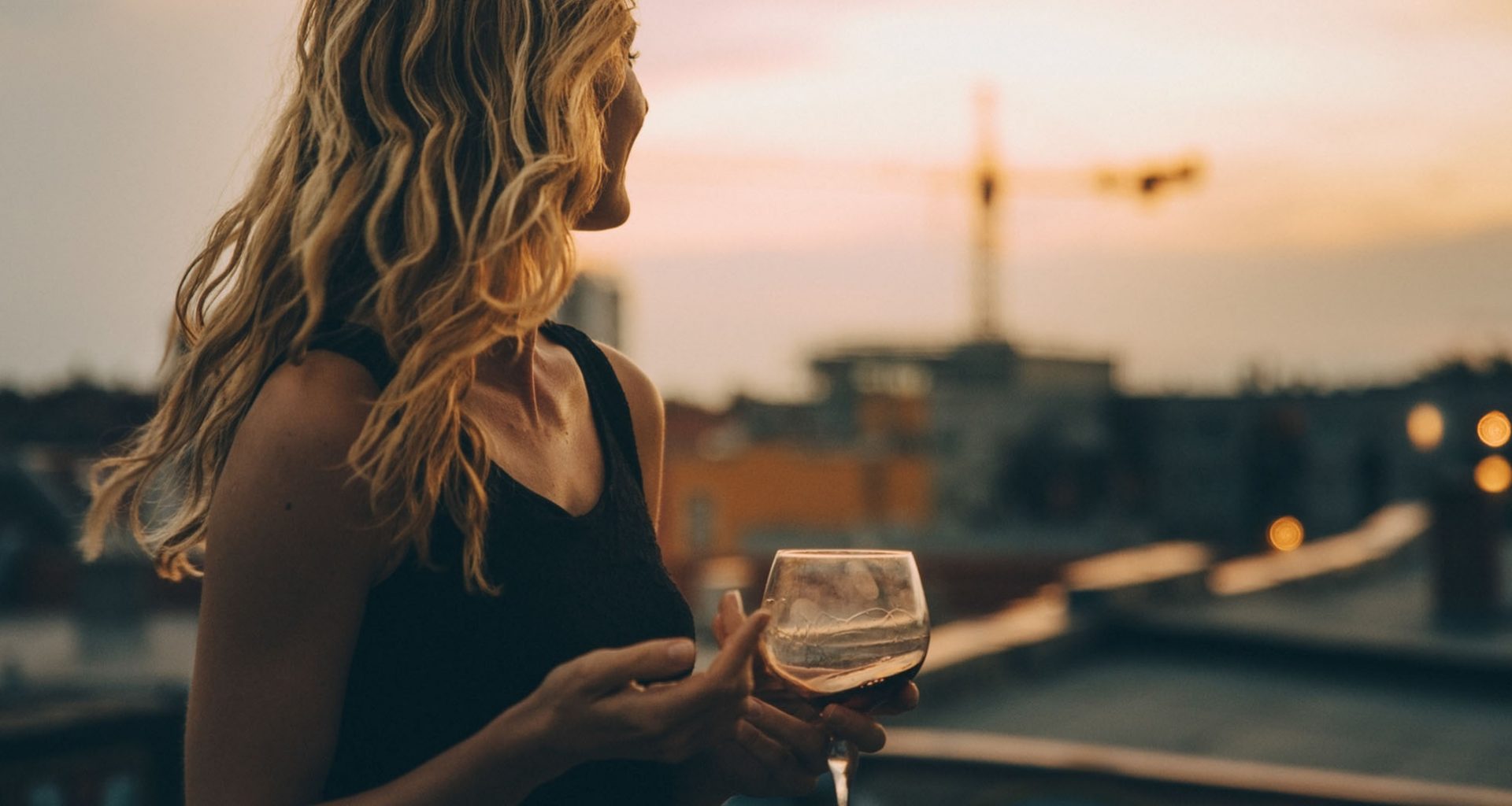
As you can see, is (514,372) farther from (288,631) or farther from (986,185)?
(986,185)

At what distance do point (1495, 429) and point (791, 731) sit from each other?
76.4ft

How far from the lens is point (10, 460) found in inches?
944

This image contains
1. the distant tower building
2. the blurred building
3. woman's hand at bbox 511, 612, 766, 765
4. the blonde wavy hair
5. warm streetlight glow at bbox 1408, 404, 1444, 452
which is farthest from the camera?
Answer: the blurred building

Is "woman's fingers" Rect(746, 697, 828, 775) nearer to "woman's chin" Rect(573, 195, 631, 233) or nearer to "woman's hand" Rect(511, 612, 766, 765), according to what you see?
"woman's hand" Rect(511, 612, 766, 765)

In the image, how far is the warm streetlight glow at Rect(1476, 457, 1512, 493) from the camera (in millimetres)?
15181

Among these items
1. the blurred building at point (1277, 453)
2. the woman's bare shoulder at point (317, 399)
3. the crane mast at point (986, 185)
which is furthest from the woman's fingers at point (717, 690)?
the crane mast at point (986, 185)

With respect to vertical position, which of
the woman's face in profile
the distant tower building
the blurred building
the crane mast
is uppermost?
the crane mast

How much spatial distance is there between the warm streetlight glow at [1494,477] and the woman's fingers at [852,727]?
14543mm

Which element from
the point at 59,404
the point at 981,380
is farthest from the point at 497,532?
the point at 981,380

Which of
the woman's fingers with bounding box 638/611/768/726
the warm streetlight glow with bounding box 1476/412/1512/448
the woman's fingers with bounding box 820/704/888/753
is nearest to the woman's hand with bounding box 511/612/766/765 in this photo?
the woman's fingers with bounding box 638/611/768/726

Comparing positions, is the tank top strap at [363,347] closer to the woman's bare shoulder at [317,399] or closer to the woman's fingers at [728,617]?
the woman's bare shoulder at [317,399]

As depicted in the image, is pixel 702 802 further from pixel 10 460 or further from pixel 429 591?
pixel 10 460

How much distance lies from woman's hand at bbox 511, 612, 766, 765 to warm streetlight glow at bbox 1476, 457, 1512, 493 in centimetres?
1483

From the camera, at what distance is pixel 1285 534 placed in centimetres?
3206
